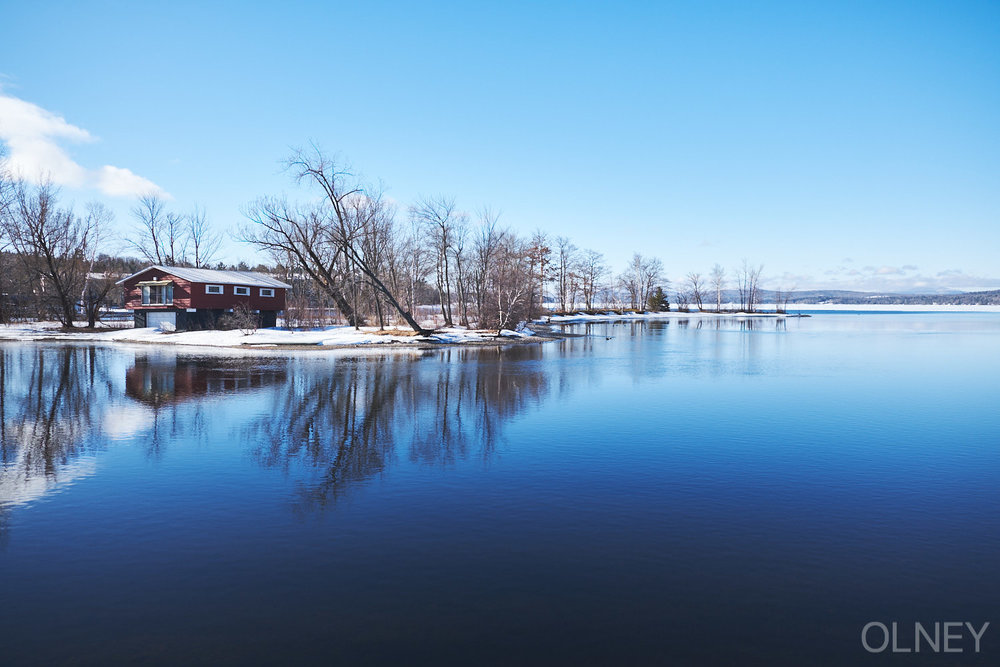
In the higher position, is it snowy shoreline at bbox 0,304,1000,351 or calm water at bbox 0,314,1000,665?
snowy shoreline at bbox 0,304,1000,351

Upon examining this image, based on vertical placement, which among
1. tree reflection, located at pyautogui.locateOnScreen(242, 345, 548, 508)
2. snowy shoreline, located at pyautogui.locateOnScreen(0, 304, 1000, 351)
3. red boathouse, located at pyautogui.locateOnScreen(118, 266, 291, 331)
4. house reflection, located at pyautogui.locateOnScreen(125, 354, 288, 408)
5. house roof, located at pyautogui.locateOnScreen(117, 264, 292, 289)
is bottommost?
tree reflection, located at pyautogui.locateOnScreen(242, 345, 548, 508)

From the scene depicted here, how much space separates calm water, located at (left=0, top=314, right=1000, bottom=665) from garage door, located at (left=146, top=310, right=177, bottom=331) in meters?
33.5

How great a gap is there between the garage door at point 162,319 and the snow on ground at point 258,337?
1.48 m

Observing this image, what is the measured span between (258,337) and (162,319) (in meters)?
13.7

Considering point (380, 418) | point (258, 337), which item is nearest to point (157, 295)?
point (258, 337)

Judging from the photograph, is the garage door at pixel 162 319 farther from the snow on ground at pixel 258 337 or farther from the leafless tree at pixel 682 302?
the leafless tree at pixel 682 302

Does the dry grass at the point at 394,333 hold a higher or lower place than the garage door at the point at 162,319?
lower

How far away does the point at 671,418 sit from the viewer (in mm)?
16078

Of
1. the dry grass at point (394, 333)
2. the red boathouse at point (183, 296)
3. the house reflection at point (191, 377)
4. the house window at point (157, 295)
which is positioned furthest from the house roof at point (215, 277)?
the house reflection at point (191, 377)

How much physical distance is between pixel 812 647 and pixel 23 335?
183 feet

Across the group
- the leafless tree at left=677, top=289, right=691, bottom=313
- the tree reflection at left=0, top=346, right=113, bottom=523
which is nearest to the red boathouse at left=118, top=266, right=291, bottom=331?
the tree reflection at left=0, top=346, right=113, bottom=523

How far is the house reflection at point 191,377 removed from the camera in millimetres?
19422

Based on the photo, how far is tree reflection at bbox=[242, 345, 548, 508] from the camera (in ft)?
38.0

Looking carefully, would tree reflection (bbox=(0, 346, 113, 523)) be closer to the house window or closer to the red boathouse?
the red boathouse
